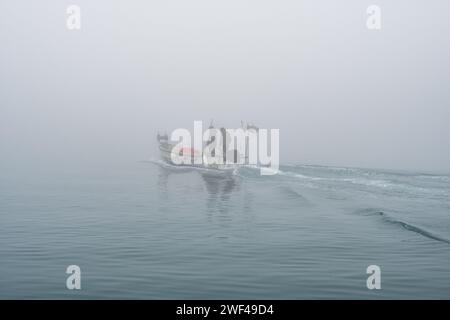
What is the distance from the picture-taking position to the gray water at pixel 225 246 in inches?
733

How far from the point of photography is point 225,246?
27781 mm

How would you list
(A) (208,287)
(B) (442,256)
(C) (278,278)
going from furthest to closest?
(B) (442,256) < (C) (278,278) < (A) (208,287)

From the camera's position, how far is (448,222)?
122 feet

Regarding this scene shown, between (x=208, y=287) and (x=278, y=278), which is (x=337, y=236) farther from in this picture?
(x=208, y=287)

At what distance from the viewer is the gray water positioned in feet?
61.1

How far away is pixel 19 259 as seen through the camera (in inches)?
919

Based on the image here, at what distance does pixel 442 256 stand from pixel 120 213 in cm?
2924

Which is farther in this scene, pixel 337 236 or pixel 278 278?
pixel 337 236

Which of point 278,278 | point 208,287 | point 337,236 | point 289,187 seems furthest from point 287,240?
point 289,187

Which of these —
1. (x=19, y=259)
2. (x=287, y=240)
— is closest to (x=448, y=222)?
(x=287, y=240)
